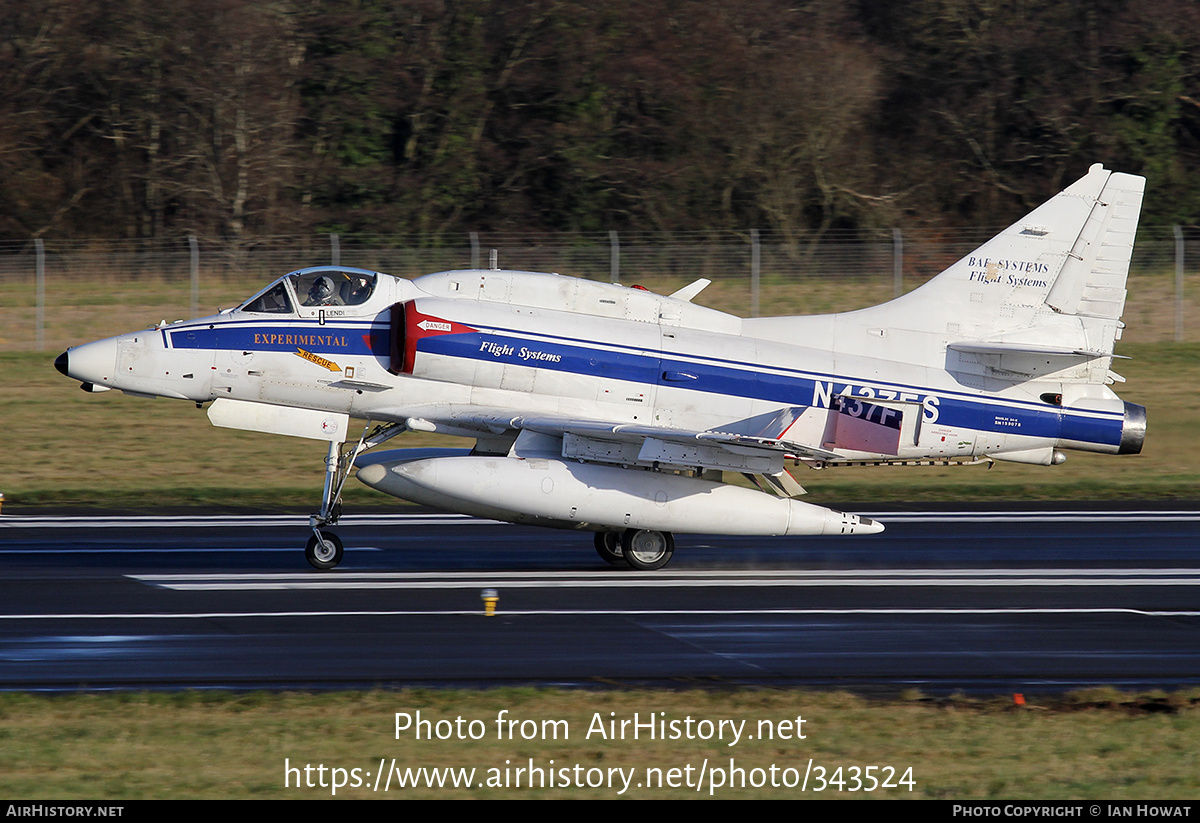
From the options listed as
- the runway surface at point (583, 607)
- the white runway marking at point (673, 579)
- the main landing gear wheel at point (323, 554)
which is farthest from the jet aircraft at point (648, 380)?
the runway surface at point (583, 607)

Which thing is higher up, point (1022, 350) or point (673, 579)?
point (1022, 350)

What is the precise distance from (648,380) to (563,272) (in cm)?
1612

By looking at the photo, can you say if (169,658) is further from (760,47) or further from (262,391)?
(760,47)

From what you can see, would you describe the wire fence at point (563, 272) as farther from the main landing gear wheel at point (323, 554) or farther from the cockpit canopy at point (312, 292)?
the main landing gear wheel at point (323, 554)

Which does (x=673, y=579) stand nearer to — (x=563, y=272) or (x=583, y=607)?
(x=583, y=607)

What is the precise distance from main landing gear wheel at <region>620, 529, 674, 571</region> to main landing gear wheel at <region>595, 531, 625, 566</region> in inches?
16.5

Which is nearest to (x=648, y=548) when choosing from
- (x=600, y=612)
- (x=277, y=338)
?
(x=600, y=612)

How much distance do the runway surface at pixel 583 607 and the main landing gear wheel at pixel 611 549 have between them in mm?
182

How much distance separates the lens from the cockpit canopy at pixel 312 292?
46.9 feet

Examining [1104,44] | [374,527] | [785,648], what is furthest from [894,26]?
[785,648]

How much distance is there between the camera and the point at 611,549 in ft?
49.4

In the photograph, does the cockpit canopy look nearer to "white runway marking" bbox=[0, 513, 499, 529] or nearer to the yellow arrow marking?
the yellow arrow marking

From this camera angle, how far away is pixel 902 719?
8734 millimetres

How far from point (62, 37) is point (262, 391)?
26331mm
